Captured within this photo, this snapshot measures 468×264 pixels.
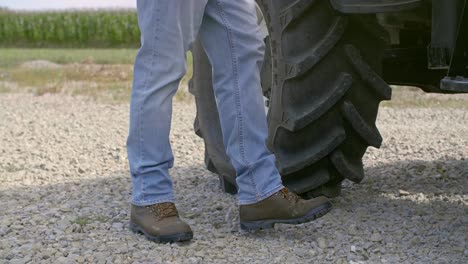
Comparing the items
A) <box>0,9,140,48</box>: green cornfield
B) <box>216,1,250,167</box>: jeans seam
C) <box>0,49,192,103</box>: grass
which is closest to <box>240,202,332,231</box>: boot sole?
<box>216,1,250,167</box>: jeans seam

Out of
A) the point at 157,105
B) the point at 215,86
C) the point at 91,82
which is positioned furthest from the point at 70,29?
the point at 157,105

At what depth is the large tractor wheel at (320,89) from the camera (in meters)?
3.28

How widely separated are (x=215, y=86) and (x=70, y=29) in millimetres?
25007

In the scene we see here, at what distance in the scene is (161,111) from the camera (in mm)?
3006

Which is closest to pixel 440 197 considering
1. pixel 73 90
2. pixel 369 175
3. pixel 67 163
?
pixel 369 175

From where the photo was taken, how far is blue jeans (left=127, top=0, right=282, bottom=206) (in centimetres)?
294

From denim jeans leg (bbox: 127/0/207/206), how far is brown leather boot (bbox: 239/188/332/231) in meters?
0.33

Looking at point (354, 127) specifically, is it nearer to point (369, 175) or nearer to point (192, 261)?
point (192, 261)

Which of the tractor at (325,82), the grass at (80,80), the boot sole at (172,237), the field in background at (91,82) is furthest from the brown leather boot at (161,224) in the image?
the grass at (80,80)

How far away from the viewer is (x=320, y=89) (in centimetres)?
333

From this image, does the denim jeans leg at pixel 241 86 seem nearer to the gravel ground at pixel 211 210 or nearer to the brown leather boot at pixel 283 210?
the brown leather boot at pixel 283 210

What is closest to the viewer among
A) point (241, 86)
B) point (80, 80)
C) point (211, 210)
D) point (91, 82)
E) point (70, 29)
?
Answer: point (241, 86)

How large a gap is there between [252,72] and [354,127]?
539 mm

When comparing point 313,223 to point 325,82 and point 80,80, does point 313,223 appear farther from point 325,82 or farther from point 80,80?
point 80,80
